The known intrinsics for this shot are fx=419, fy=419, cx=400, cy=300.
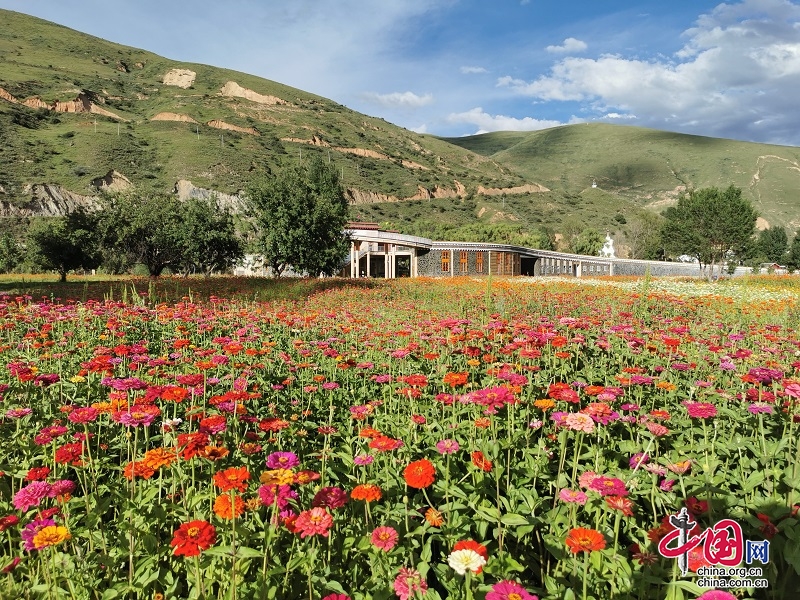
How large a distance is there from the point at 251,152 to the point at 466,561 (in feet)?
305

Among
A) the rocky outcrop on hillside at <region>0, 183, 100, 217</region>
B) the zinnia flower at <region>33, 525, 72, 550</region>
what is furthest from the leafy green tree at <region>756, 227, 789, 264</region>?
the rocky outcrop on hillside at <region>0, 183, 100, 217</region>

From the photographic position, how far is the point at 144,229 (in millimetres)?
32625

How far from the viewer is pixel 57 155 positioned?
225 feet

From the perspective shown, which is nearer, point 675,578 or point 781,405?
point 675,578

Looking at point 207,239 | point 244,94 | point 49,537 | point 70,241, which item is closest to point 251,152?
point 244,94

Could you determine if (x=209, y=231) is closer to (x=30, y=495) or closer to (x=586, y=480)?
(x=30, y=495)

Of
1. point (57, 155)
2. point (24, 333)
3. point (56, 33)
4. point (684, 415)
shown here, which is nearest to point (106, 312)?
point (24, 333)

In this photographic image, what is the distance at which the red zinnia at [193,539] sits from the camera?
4.94 ft

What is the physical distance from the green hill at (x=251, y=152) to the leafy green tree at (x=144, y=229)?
80.9 ft

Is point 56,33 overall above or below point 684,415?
above

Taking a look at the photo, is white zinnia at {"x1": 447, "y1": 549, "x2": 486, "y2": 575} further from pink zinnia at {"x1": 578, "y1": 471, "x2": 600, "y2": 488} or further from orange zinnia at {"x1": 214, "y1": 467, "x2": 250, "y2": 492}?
orange zinnia at {"x1": 214, "y1": 467, "x2": 250, "y2": 492}

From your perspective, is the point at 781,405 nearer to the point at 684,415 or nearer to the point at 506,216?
the point at 684,415

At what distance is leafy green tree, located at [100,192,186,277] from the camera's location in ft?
104

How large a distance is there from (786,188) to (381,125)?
12723 centimetres
